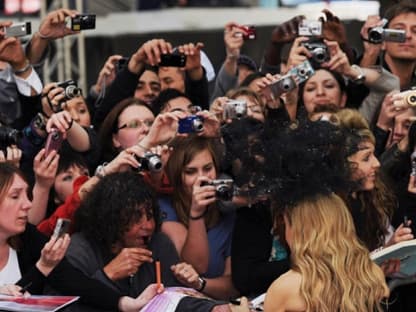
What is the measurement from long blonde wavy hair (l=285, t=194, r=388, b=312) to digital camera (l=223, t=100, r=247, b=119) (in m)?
1.76

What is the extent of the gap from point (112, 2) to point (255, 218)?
1178 centimetres

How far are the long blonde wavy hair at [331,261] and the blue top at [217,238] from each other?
1.36 meters

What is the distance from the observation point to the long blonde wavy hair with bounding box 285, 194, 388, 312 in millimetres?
5188

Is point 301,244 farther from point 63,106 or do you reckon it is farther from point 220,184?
point 63,106

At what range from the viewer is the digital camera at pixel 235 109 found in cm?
708

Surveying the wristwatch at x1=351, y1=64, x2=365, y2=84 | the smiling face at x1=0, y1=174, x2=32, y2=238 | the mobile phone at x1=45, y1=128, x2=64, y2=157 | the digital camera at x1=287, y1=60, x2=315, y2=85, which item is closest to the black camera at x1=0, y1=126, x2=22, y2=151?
the mobile phone at x1=45, y1=128, x2=64, y2=157

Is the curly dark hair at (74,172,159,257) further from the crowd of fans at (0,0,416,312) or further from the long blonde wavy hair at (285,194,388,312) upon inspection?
the long blonde wavy hair at (285,194,388,312)

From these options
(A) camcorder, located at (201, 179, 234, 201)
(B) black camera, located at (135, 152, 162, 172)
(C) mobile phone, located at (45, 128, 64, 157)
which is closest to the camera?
(A) camcorder, located at (201, 179, 234, 201)

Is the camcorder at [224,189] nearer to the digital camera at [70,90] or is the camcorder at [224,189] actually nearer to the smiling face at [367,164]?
the smiling face at [367,164]

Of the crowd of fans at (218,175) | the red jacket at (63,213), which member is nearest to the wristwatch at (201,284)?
the crowd of fans at (218,175)

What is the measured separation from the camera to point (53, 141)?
6746 millimetres

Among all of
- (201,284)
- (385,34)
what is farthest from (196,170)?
(385,34)

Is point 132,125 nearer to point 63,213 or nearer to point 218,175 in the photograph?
point 218,175

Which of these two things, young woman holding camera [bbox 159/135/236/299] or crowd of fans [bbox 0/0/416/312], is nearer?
crowd of fans [bbox 0/0/416/312]
